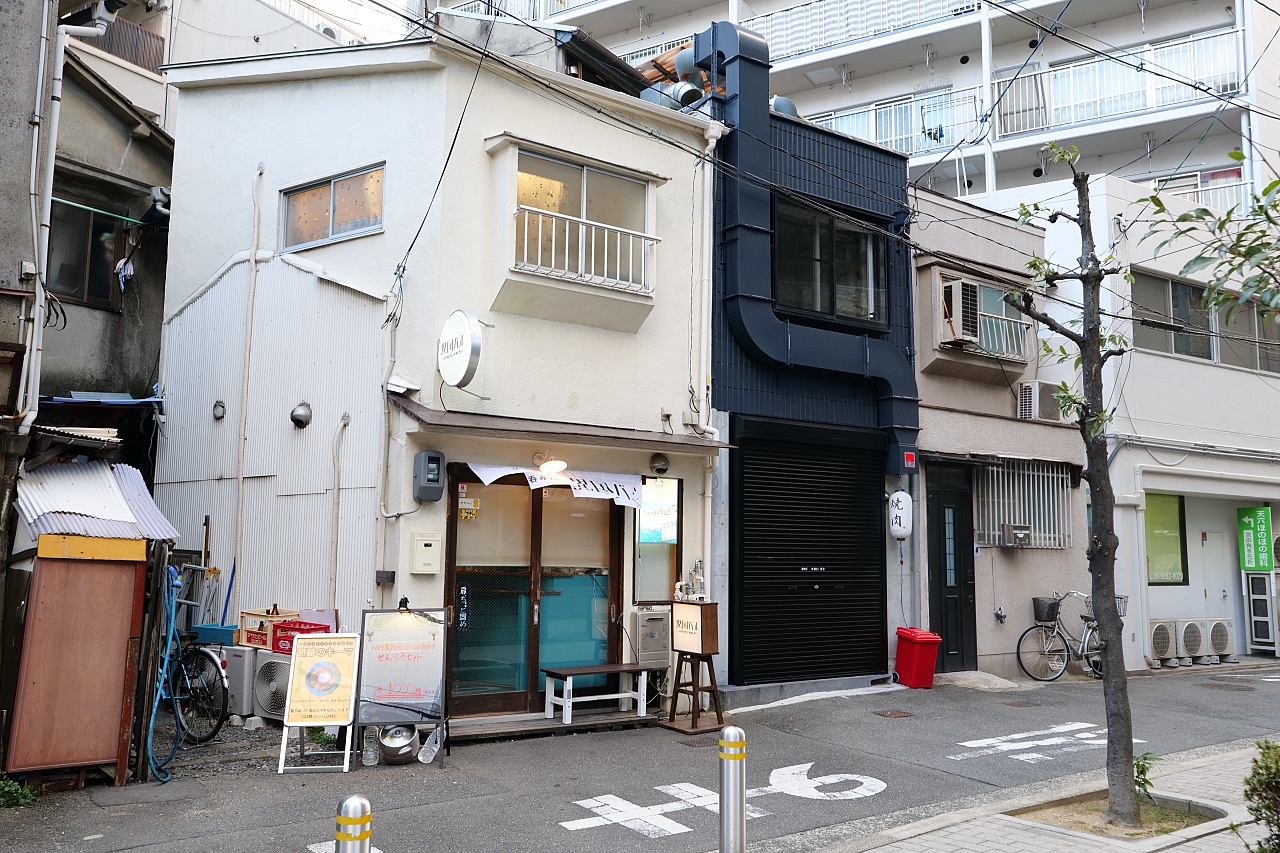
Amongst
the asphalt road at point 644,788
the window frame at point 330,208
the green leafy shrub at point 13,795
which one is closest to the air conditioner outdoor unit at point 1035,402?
the asphalt road at point 644,788

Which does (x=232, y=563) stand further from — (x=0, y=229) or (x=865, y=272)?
(x=865, y=272)

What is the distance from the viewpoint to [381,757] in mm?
9555

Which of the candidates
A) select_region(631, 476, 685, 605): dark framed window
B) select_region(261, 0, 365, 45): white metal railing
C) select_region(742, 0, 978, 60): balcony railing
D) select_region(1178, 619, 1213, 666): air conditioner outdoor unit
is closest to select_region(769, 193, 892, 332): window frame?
select_region(631, 476, 685, 605): dark framed window

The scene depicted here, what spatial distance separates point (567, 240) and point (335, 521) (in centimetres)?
412

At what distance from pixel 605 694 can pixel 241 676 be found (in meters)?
4.08

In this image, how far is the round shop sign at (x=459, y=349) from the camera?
393 inches

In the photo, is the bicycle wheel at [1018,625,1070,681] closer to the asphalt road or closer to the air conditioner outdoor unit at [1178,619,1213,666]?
the asphalt road

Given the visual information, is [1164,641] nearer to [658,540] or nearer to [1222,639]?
[1222,639]

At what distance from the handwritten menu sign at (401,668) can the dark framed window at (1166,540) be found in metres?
15.0

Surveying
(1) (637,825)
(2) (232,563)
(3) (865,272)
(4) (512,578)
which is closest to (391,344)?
(4) (512,578)

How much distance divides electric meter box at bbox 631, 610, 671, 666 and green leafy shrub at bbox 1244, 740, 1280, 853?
7.00 metres

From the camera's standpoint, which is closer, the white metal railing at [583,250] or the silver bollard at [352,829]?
the silver bollard at [352,829]

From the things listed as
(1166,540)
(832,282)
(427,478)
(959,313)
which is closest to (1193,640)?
(1166,540)

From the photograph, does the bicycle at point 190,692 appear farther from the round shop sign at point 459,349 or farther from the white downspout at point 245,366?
the round shop sign at point 459,349
